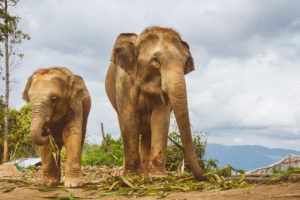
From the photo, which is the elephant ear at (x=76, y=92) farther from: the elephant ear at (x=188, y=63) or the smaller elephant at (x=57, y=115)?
the elephant ear at (x=188, y=63)

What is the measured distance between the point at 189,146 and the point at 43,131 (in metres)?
2.47

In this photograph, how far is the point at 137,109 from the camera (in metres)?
7.00

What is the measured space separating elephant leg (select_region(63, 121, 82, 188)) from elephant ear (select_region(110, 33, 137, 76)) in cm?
145

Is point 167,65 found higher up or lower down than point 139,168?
higher up

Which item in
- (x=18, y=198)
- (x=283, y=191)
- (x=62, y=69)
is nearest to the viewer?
(x=283, y=191)

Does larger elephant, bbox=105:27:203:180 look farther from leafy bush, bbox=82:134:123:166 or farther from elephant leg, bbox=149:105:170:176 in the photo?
leafy bush, bbox=82:134:123:166

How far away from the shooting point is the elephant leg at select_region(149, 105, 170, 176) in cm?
657

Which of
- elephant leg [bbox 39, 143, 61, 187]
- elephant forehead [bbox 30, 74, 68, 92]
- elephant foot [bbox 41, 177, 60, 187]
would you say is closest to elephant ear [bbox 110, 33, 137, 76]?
elephant forehead [bbox 30, 74, 68, 92]

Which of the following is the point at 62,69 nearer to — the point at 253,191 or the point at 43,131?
the point at 43,131

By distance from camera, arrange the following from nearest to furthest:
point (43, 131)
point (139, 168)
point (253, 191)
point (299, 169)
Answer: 1. point (253, 191)
2. point (299, 169)
3. point (43, 131)
4. point (139, 168)

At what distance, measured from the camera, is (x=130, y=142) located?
23.0ft

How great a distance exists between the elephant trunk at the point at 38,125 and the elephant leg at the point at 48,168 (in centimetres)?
90

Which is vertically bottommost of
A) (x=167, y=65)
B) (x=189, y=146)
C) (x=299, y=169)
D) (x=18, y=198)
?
(x=18, y=198)

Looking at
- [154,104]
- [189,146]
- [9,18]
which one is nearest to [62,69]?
[154,104]
